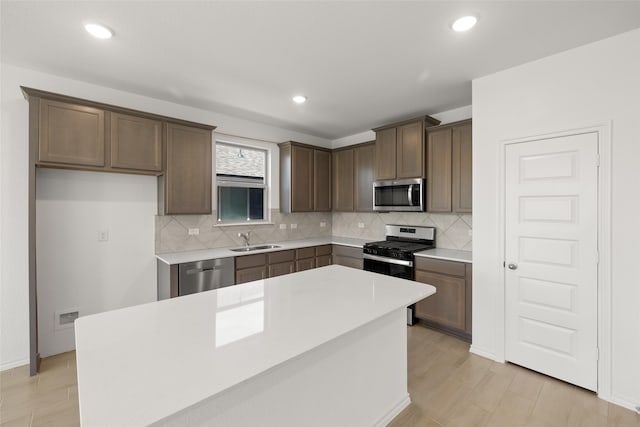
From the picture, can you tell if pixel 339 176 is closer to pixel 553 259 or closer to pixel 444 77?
pixel 444 77

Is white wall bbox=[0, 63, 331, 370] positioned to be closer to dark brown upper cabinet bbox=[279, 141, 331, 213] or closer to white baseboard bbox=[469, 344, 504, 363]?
dark brown upper cabinet bbox=[279, 141, 331, 213]

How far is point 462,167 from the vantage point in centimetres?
331

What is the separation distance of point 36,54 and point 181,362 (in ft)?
9.47

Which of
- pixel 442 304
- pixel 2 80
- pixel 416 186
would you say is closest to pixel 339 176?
pixel 416 186

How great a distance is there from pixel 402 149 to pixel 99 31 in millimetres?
3199

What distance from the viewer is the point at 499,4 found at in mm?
1792

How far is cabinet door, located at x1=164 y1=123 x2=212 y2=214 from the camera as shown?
10.5 ft

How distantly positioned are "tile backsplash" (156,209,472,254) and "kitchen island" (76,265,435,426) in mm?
1958

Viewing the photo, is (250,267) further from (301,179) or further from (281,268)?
(301,179)

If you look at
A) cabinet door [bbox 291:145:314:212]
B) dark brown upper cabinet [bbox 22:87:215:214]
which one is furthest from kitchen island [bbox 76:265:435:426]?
cabinet door [bbox 291:145:314:212]

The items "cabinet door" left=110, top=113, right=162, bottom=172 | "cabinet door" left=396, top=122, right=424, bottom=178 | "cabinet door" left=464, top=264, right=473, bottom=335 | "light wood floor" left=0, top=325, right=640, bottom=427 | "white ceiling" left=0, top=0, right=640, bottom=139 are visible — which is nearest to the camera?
"white ceiling" left=0, top=0, right=640, bottom=139

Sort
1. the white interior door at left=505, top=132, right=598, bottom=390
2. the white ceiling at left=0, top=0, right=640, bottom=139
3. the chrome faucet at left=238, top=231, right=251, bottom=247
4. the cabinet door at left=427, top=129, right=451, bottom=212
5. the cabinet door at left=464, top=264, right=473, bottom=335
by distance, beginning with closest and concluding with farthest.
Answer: the white ceiling at left=0, top=0, right=640, bottom=139 → the white interior door at left=505, top=132, right=598, bottom=390 → the cabinet door at left=464, top=264, right=473, bottom=335 → the cabinet door at left=427, top=129, right=451, bottom=212 → the chrome faucet at left=238, top=231, right=251, bottom=247

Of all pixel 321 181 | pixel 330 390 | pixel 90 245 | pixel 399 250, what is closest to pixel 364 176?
pixel 321 181

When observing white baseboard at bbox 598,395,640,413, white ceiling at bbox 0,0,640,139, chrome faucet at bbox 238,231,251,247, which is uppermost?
white ceiling at bbox 0,0,640,139
